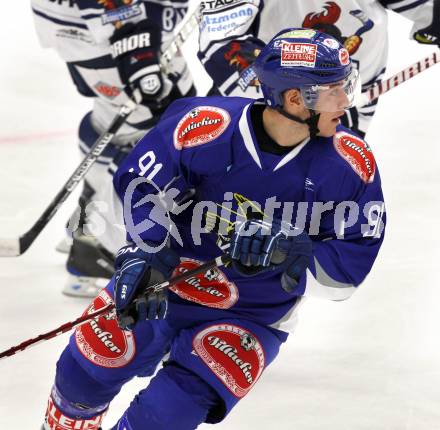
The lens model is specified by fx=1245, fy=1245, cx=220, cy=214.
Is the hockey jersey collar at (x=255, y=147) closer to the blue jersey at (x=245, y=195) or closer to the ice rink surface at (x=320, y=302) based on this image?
the blue jersey at (x=245, y=195)

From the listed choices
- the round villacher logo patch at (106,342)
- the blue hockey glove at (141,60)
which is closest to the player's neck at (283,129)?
the round villacher logo patch at (106,342)

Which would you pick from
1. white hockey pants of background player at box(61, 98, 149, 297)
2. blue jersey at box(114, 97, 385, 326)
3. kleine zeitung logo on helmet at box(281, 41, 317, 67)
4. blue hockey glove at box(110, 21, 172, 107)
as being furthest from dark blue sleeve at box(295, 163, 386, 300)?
white hockey pants of background player at box(61, 98, 149, 297)

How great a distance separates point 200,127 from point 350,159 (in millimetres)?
340

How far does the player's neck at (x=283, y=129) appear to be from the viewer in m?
2.72

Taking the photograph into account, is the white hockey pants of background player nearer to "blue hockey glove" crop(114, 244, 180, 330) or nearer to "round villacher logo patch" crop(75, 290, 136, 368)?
"round villacher logo patch" crop(75, 290, 136, 368)

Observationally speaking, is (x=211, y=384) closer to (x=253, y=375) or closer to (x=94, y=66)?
(x=253, y=375)

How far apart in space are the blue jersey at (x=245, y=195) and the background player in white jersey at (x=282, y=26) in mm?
861

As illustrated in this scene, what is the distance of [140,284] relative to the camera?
2682mm

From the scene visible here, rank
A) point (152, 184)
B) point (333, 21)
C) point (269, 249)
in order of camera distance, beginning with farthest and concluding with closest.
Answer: point (333, 21)
point (152, 184)
point (269, 249)

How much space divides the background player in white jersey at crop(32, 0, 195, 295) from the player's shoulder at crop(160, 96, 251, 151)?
1.40 m

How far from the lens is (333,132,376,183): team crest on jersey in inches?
108

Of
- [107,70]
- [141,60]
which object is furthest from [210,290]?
[107,70]

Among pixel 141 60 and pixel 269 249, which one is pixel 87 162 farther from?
pixel 269 249

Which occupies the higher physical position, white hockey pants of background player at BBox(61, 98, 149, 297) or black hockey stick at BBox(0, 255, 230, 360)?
black hockey stick at BBox(0, 255, 230, 360)
